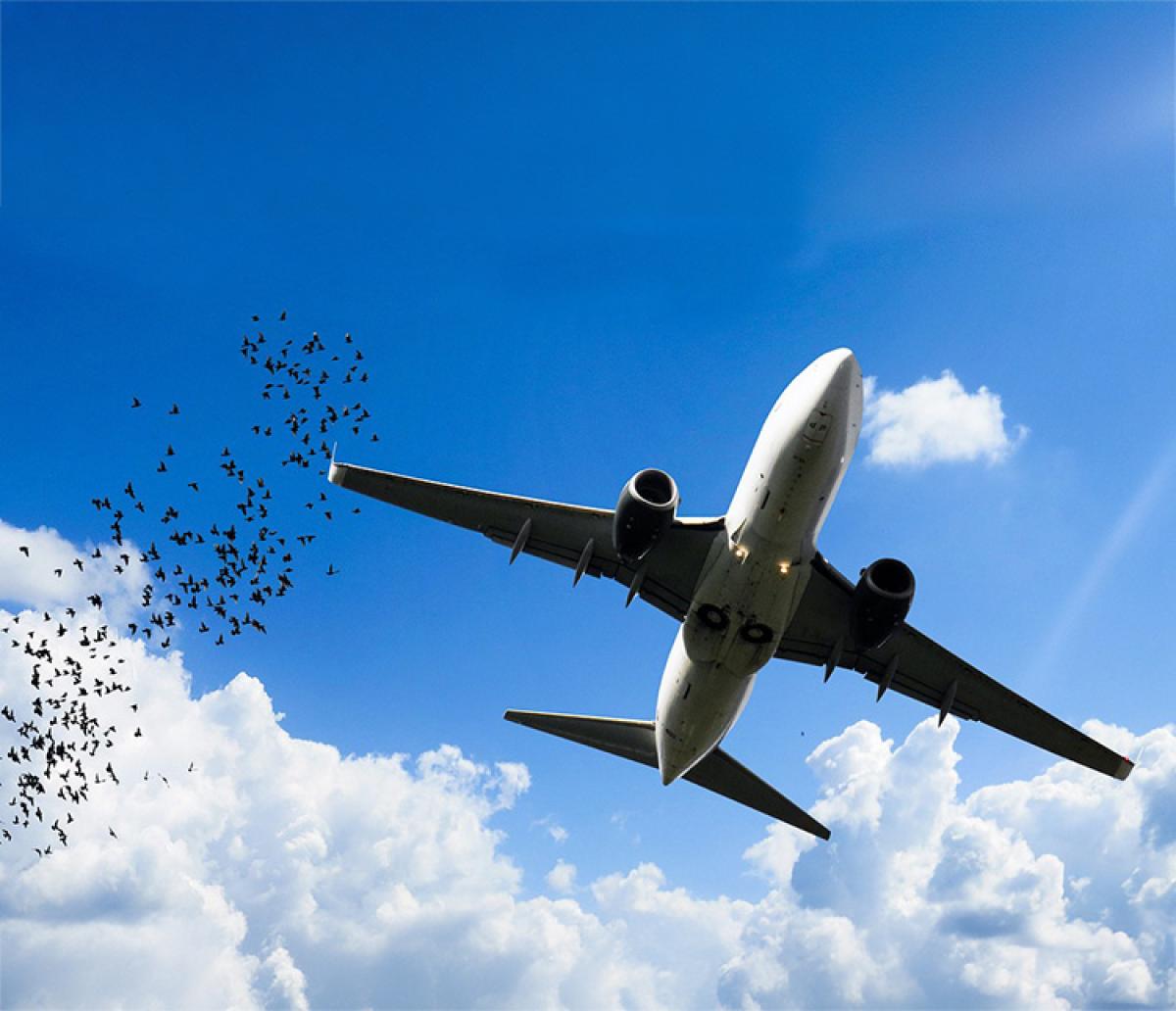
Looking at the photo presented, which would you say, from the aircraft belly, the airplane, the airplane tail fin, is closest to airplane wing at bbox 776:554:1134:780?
the airplane

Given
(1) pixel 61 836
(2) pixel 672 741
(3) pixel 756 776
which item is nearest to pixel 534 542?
(2) pixel 672 741

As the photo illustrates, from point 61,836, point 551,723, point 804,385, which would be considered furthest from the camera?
point 551,723

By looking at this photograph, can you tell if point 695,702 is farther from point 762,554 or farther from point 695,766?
point 695,766

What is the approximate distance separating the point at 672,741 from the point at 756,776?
710 centimetres

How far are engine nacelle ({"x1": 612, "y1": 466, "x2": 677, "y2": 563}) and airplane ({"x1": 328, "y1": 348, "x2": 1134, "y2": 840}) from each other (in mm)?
35

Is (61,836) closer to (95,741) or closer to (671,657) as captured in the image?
(95,741)

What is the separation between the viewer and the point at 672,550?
29.0 meters

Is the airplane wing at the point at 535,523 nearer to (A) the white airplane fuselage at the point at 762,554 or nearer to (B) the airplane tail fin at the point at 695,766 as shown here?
(A) the white airplane fuselage at the point at 762,554

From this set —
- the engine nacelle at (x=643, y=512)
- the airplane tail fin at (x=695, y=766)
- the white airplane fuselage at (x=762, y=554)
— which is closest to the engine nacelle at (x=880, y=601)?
the white airplane fuselage at (x=762, y=554)

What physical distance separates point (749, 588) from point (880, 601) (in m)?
3.62

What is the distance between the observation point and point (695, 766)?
35.2m

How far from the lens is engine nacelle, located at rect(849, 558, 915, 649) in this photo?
26.6 meters

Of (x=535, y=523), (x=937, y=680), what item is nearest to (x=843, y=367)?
(x=535, y=523)

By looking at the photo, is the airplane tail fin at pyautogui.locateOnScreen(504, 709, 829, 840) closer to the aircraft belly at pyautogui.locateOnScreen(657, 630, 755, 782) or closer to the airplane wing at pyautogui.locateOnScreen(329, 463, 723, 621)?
the aircraft belly at pyautogui.locateOnScreen(657, 630, 755, 782)
